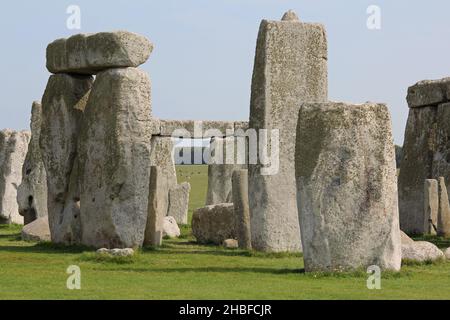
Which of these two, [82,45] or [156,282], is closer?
[156,282]

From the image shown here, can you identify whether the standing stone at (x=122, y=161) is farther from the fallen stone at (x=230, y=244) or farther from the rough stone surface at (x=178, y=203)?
the rough stone surface at (x=178, y=203)

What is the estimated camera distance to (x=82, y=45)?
19.6 metres

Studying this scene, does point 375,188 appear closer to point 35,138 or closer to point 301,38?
point 301,38

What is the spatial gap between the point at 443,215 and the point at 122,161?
7426 millimetres

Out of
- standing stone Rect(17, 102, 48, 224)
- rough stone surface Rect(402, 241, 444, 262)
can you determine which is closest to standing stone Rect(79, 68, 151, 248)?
rough stone surface Rect(402, 241, 444, 262)

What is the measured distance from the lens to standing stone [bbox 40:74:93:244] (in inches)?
810

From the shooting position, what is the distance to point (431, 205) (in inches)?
931

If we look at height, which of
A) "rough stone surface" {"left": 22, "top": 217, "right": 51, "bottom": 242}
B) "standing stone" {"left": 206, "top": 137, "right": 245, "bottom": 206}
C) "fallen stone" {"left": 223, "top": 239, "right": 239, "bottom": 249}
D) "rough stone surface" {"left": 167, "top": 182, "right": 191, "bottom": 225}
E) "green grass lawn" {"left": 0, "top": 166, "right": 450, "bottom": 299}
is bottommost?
"green grass lawn" {"left": 0, "top": 166, "right": 450, "bottom": 299}

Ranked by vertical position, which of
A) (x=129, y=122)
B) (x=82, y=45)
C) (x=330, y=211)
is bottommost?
(x=330, y=211)

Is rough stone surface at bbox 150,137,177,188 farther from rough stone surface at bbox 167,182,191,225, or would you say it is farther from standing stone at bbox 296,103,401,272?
standing stone at bbox 296,103,401,272

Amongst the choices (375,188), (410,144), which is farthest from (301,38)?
(410,144)

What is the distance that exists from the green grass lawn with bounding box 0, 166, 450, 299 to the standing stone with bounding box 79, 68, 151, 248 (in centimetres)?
48

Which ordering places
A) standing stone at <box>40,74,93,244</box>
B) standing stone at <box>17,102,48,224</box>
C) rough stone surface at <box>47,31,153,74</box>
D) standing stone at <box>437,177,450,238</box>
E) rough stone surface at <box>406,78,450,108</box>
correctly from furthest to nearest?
standing stone at <box>17,102,48,224</box> → rough stone surface at <box>406,78,450,108</box> → standing stone at <box>437,177,450,238</box> → standing stone at <box>40,74,93,244</box> → rough stone surface at <box>47,31,153,74</box>
